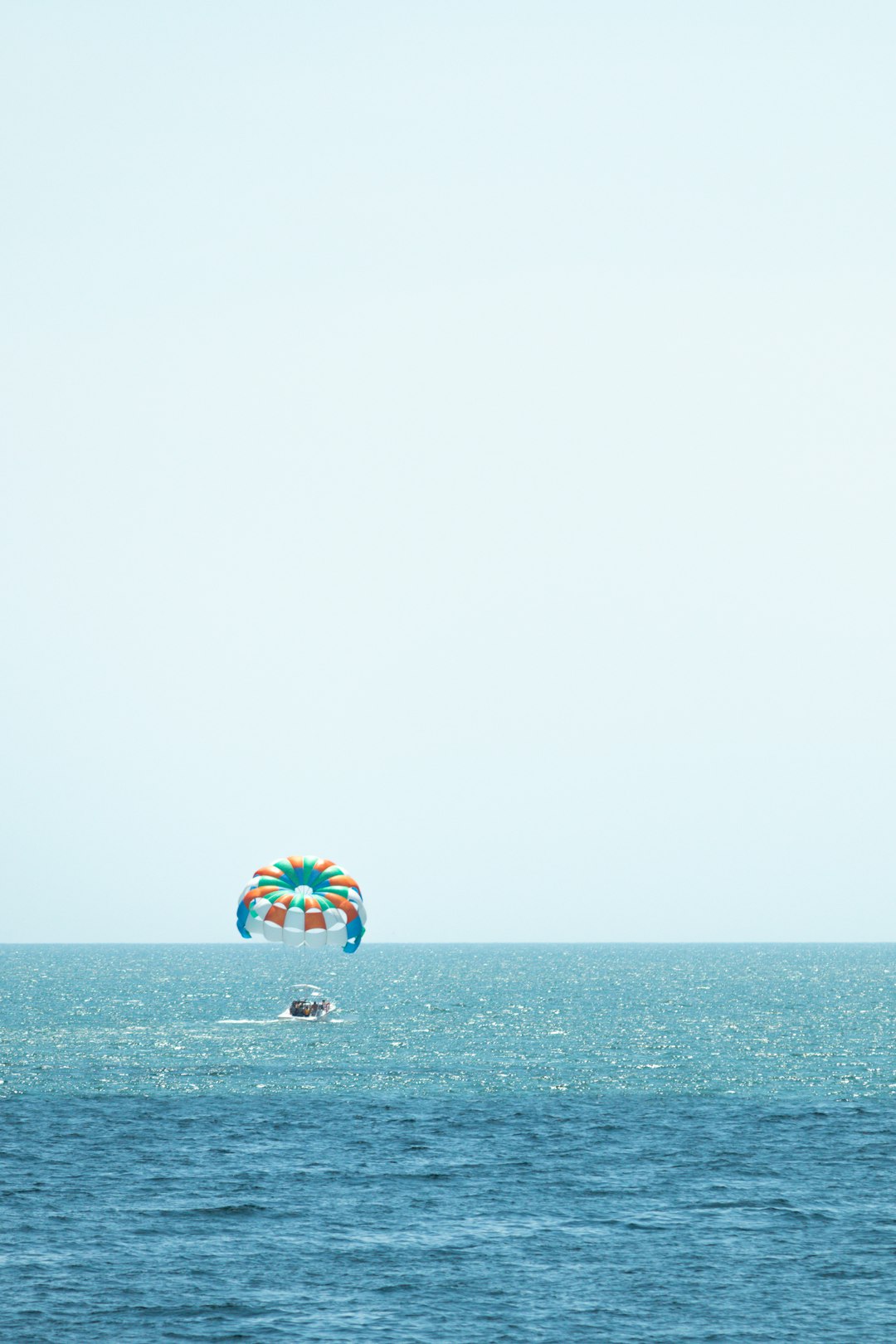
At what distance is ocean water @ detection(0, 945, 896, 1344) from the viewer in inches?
1553

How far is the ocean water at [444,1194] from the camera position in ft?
129

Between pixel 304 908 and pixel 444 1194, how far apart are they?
3138 cm

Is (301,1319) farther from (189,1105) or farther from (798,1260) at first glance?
(189,1105)

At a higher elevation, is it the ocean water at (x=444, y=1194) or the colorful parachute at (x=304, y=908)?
the colorful parachute at (x=304, y=908)

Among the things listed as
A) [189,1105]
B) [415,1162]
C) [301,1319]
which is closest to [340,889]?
[189,1105]

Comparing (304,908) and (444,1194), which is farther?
(304,908)

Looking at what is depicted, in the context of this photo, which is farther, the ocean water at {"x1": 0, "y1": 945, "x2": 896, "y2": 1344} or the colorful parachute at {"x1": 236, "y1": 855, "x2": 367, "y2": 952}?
the colorful parachute at {"x1": 236, "y1": 855, "x2": 367, "y2": 952}

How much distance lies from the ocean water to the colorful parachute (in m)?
7.51

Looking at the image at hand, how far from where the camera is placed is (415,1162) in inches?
2264

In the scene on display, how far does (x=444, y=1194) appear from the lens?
172ft

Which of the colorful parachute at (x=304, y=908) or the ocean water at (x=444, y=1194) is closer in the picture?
the ocean water at (x=444, y=1194)

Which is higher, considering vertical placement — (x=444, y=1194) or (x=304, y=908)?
(x=304, y=908)

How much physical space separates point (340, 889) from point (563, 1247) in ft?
129

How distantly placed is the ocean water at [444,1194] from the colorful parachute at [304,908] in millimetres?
7514
